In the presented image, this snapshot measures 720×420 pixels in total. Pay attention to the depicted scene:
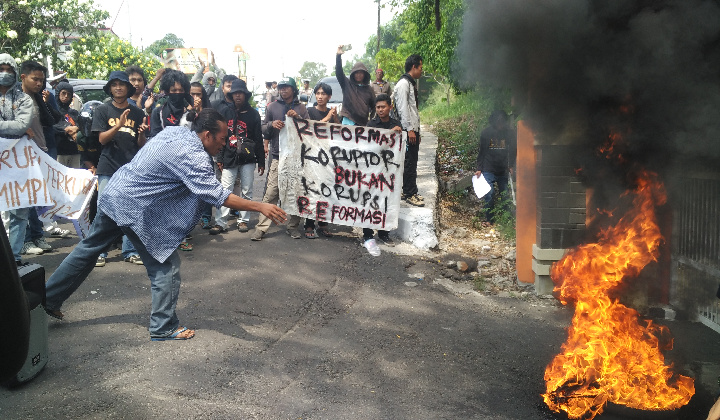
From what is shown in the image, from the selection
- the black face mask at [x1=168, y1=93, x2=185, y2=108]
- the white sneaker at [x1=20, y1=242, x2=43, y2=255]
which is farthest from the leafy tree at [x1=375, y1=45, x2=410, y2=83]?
the white sneaker at [x1=20, y1=242, x2=43, y2=255]

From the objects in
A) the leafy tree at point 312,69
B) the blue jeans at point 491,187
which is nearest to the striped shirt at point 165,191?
the blue jeans at point 491,187

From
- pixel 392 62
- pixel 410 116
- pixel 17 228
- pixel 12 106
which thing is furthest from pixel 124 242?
pixel 392 62

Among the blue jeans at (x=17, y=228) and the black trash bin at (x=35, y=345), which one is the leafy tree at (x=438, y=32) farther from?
the black trash bin at (x=35, y=345)

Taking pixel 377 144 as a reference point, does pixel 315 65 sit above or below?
above

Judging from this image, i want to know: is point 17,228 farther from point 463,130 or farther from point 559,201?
point 463,130

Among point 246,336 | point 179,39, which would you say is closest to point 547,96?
point 246,336

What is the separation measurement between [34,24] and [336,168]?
15169 millimetres

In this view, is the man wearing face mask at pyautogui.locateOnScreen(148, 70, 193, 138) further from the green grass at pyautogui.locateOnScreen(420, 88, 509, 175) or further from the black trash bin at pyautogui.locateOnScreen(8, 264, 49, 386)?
the green grass at pyautogui.locateOnScreen(420, 88, 509, 175)

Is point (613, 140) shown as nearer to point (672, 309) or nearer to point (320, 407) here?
point (672, 309)

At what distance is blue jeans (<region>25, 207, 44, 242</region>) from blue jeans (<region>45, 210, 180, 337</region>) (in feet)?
8.24

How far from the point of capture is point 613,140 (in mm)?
5230

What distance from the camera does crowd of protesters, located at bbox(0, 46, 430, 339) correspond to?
4590 millimetres

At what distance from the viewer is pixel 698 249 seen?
17.6 feet

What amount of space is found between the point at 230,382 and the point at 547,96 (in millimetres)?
3714
